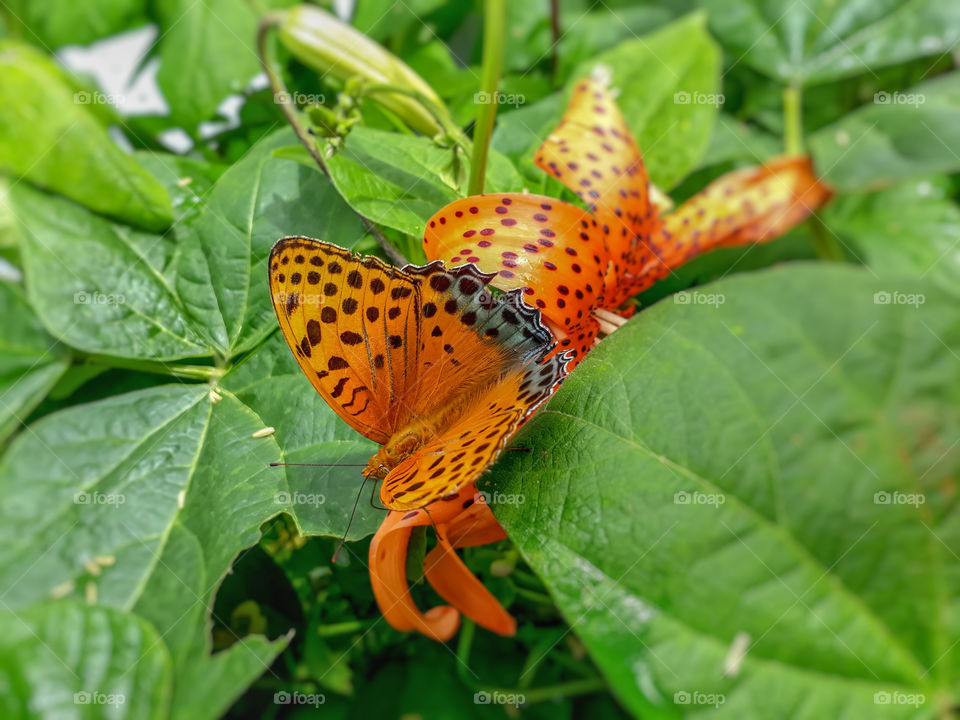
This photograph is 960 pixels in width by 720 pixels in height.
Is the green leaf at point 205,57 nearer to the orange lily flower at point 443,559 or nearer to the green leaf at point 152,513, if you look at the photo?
the green leaf at point 152,513

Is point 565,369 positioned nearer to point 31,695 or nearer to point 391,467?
point 391,467

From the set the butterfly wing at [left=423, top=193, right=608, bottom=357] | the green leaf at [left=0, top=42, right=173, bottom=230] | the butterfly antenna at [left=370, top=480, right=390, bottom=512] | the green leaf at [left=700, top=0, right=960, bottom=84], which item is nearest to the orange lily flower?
the butterfly antenna at [left=370, top=480, right=390, bottom=512]

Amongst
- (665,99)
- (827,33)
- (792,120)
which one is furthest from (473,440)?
(827,33)

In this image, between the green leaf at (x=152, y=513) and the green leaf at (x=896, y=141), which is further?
the green leaf at (x=896, y=141)

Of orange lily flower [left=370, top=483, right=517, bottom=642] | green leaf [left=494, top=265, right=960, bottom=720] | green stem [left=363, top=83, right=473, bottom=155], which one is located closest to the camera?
green leaf [left=494, top=265, right=960, bottom=720]

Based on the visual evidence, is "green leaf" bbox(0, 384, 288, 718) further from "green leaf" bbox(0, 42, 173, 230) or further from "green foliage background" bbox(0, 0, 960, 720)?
"green leaf" bbox(0, 42, 173, 230)

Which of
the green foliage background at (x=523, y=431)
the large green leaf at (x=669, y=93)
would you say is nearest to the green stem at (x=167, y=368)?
the green foliage background at (x=523, y=431)

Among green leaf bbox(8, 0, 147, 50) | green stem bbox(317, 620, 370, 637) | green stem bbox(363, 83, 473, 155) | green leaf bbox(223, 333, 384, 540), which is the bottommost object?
green stem bbox(317, 620, 370, 637)
